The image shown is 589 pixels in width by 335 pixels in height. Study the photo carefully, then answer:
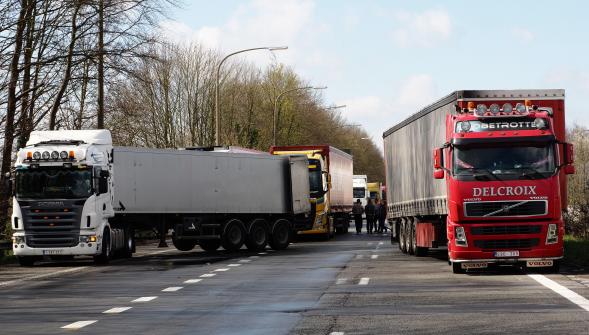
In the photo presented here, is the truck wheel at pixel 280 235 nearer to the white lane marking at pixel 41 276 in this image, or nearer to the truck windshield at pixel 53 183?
the truck windshield at pixel 53 183

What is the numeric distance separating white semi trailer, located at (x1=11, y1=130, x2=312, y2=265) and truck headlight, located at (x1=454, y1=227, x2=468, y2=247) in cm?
1016

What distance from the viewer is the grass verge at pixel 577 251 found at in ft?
80.0

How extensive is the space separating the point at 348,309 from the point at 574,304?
287 centimetres

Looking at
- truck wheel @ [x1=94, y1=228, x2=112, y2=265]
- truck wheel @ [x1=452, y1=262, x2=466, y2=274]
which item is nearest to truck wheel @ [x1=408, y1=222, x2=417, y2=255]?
truck wheel @ [x1=452, y1=262, x2=466, y2=274]

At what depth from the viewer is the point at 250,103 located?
242 ft

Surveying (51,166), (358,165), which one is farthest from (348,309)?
(358,165)

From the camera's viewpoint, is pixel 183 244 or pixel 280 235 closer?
pixel 183 244

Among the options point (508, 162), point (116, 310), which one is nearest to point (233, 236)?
point (508, 162)

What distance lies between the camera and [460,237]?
20.9 meters

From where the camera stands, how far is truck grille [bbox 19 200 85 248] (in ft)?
89.6

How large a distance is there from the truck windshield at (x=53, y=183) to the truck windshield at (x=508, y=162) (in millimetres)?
10417

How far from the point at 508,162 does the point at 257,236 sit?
48.0 feet

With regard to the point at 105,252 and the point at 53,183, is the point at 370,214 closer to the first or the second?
the point at 105,252

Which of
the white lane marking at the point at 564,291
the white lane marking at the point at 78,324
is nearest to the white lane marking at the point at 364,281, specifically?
the white lane marking at the point at 564,291
